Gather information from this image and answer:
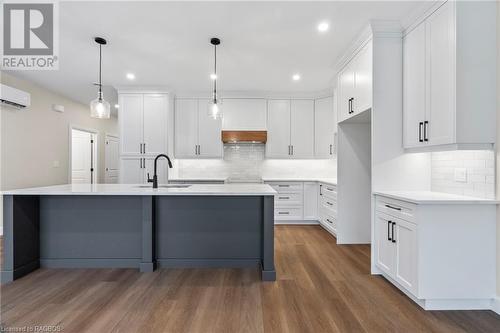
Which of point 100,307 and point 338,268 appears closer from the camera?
point 100,307

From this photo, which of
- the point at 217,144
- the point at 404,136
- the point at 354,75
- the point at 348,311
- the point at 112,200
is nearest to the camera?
the point at 348,311

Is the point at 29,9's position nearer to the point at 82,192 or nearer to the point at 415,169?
the point at 82,192

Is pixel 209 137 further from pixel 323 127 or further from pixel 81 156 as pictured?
pixel 81 156

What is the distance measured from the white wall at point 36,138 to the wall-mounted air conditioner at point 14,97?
0.54ft

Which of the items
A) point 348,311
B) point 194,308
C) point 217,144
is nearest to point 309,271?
point 348,311

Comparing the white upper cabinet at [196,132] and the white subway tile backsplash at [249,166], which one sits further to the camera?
the white subway tile backsplash at [249,166]

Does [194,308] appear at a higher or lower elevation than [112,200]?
lower

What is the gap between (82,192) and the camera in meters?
2.59

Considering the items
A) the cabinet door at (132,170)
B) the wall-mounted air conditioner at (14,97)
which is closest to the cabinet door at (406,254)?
the cabinet door at (132,170)

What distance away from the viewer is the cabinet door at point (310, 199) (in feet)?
17.0

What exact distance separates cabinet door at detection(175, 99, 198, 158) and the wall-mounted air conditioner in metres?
2.45

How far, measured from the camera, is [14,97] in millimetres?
4184

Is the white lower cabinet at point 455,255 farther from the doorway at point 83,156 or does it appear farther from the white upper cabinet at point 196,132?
the doorway at point 83,156

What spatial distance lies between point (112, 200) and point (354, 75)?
10.7 feet
